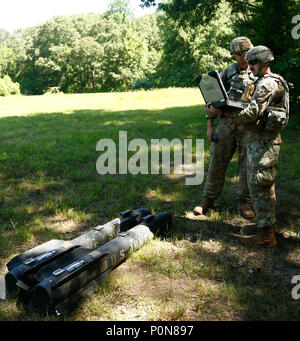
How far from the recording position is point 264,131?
3.41 meters

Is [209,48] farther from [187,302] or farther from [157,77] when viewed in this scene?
[187,302]

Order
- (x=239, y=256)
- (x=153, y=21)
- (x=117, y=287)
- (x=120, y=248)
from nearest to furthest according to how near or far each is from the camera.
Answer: (x=117, y=287) → (x=120, y=248) → (x=239, y=256) → (x=153, y=21)

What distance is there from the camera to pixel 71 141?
8680 millimetres

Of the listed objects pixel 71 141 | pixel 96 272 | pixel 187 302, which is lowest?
pixel 187 302

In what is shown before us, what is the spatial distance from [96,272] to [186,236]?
4.72 feet

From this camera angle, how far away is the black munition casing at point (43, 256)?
8.64ft

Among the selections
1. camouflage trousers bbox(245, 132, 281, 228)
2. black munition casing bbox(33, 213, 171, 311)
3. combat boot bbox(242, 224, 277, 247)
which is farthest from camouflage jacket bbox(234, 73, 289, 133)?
black munition casing bbox(33, 213, 171, 311)

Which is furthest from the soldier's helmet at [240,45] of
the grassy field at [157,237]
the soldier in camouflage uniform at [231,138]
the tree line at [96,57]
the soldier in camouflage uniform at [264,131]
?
the tree line at [96,57]

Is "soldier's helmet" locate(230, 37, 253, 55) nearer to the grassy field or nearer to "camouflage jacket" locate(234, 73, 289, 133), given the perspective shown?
"camouflage jacket" locate(234, 73, 289, 133)

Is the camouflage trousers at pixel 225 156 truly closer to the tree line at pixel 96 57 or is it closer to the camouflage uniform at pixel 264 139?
the camouflage uniform at pixel 264 139

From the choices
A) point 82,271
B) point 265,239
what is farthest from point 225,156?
point 82,271

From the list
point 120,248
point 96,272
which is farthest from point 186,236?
point 96,272

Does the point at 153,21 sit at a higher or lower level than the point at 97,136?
higher

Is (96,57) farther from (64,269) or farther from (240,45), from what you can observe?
(64,269)
